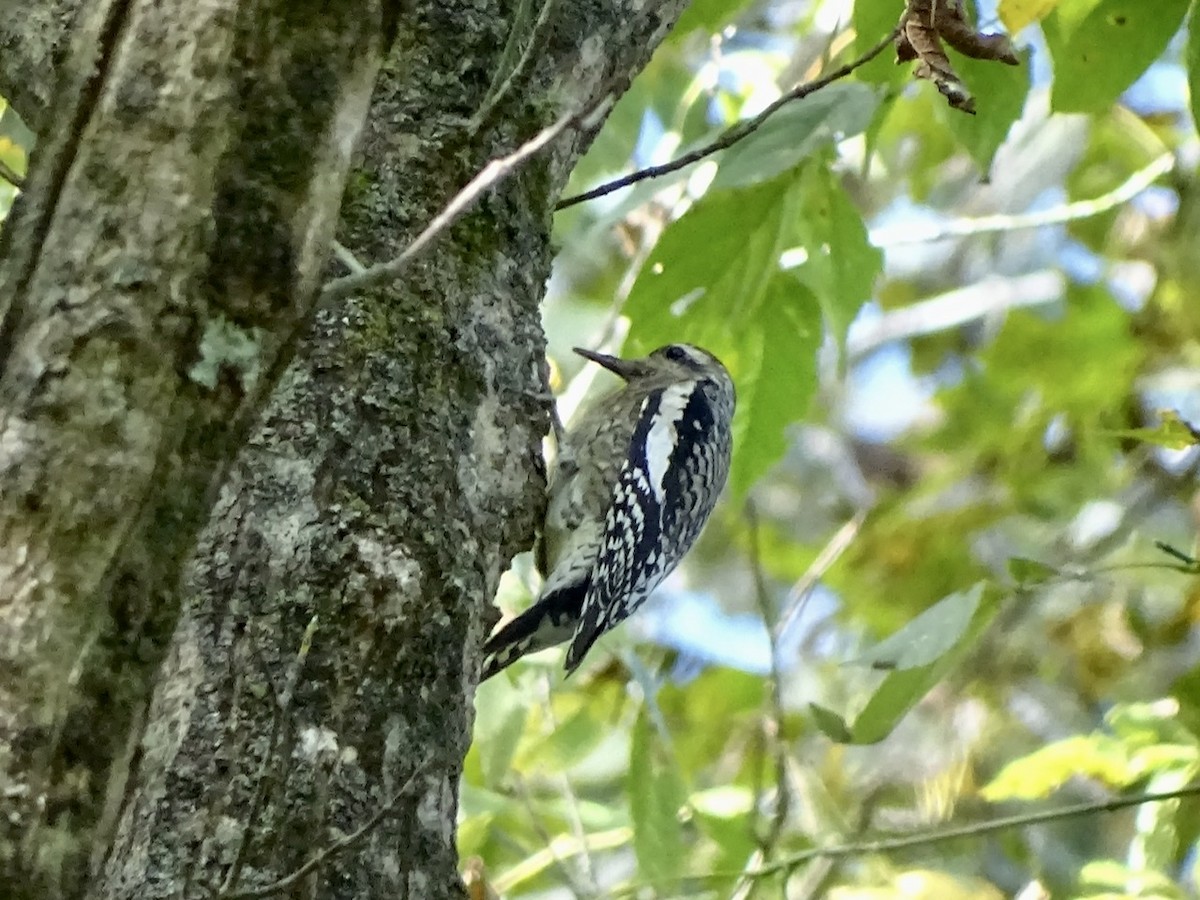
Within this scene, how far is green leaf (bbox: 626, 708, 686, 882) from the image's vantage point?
107 inches

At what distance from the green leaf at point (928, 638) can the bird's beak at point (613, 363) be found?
133 centimetres

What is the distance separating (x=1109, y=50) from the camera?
87.7 inches

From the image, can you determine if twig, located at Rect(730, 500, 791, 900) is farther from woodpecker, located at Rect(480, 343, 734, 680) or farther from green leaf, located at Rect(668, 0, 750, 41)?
green leaf, located at Rect(668, 0, 750, 41)

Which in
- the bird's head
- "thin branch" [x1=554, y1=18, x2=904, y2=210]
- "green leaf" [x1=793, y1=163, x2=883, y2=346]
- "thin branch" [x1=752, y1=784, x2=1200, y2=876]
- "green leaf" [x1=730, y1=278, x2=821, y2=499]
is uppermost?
the bird's head

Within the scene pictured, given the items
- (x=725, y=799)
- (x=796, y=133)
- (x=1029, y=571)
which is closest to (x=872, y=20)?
(x=796, y=133)

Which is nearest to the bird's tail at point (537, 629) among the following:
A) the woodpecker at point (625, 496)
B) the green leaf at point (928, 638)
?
the woodpecker at point (625, 496)

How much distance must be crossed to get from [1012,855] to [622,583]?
2.84 meters

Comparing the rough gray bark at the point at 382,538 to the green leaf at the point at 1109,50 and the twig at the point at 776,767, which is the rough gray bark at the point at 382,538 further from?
the twig at the point at 776,767

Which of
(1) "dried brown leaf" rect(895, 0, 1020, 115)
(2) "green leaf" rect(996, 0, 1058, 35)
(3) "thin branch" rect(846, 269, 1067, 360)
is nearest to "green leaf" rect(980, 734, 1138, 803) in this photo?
(2) "green leaf" rect(996, 0, 1058, 35)

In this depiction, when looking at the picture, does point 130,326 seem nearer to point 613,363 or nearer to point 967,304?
point 613,363

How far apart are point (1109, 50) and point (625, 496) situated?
1.59 metres

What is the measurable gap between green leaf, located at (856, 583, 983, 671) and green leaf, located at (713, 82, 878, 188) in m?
0.69

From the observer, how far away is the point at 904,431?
745cm

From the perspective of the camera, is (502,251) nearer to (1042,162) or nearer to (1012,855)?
(1042,162)
